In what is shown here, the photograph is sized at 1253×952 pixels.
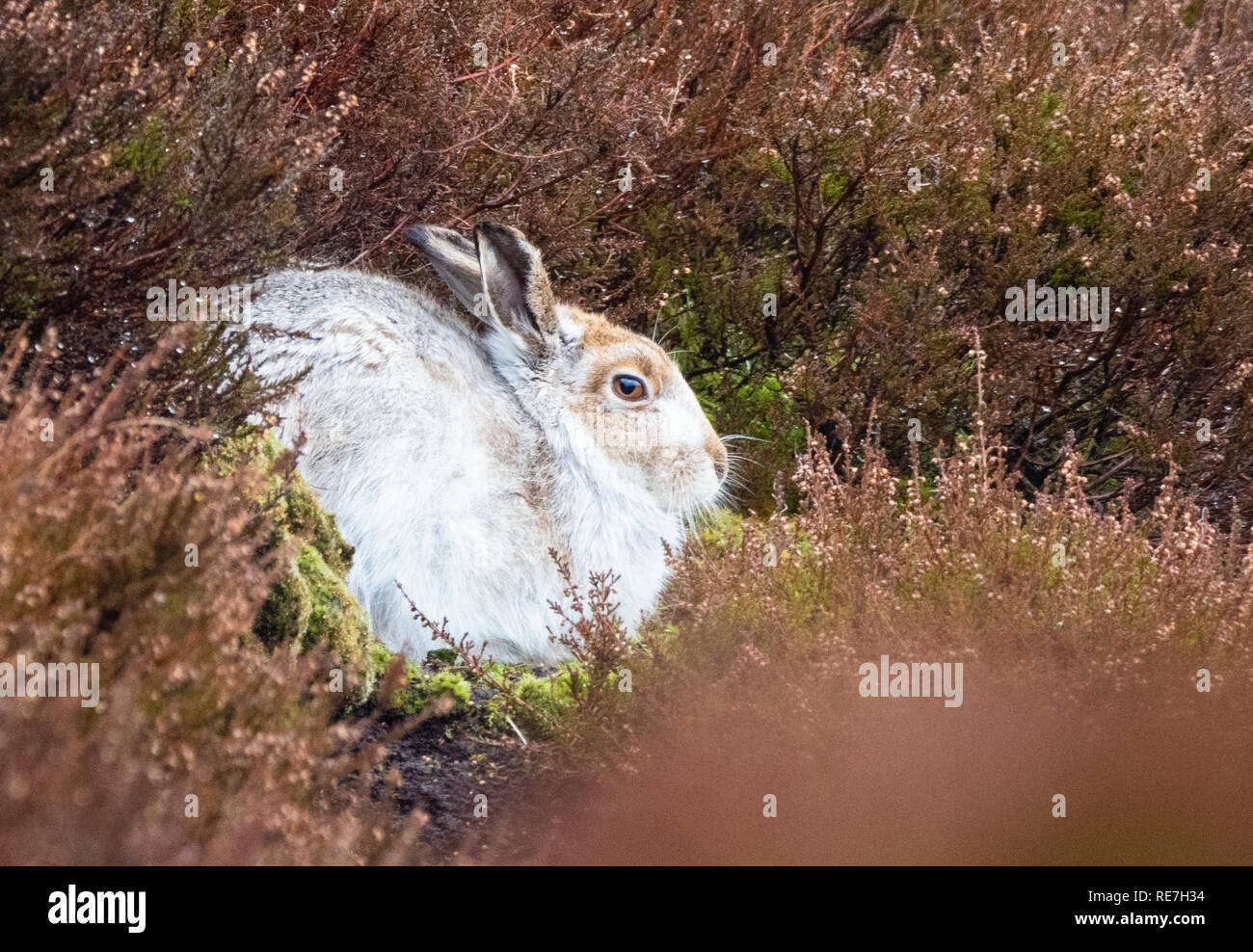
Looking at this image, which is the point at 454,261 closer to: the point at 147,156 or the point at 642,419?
the point at 642,419

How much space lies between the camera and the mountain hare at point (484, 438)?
414 cm

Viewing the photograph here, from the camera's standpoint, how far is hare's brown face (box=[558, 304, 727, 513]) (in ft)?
14.8

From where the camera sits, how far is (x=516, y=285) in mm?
4422

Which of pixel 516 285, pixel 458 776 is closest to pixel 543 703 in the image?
pixel 458 776

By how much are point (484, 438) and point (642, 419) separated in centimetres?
61

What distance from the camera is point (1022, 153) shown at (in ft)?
18.6

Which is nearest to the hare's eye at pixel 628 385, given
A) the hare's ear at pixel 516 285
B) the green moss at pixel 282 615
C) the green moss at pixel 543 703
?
the hare's ear at pixel 516 285

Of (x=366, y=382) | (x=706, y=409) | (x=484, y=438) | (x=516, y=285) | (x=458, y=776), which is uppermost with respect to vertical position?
(x=516, y=285)

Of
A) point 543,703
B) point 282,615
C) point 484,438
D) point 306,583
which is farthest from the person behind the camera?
point 484,438

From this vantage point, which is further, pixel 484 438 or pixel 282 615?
pixel 484 438

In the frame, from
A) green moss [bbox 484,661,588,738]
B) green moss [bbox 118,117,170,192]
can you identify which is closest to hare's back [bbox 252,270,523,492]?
green moss [bbox 118,117,170,192]

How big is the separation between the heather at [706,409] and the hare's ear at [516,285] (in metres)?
0.67

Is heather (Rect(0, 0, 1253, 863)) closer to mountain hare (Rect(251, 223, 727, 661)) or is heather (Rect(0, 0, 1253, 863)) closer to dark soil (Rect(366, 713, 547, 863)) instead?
dark soil (Rect(366, 713, 547, 863))
